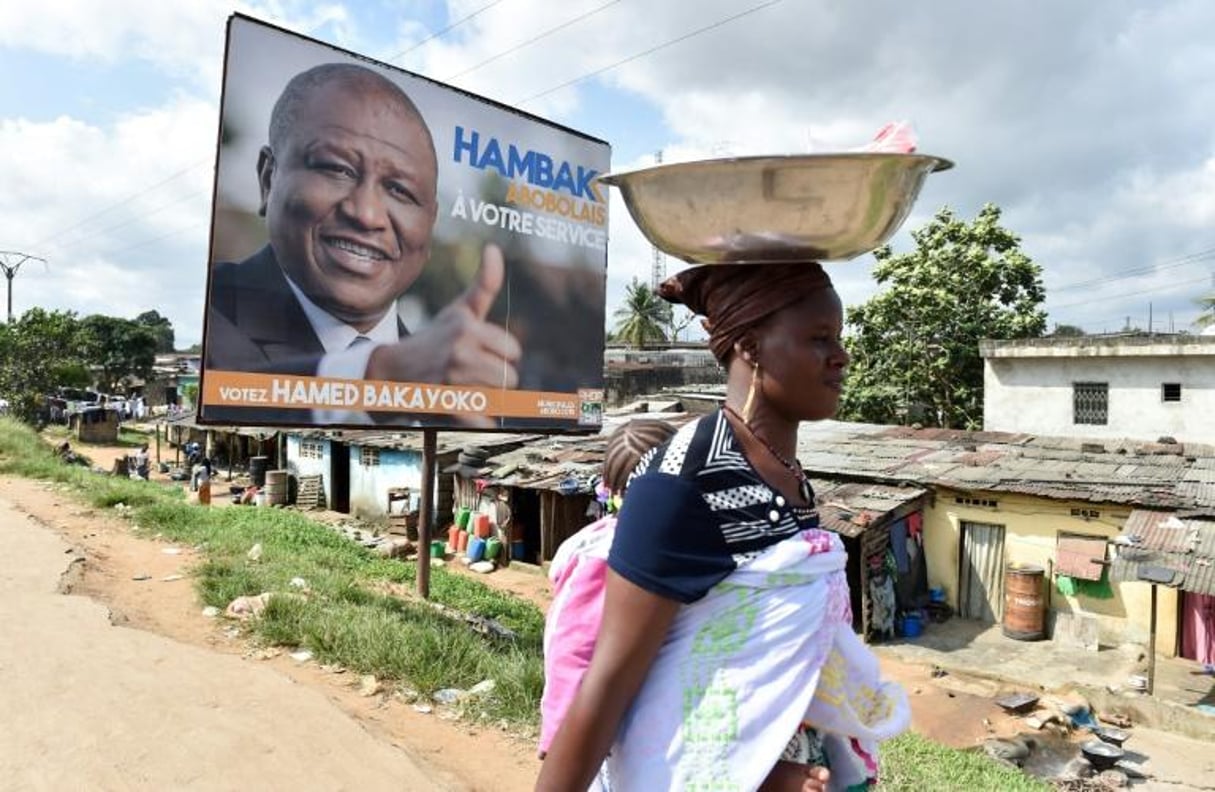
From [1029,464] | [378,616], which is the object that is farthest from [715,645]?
[1029,464]

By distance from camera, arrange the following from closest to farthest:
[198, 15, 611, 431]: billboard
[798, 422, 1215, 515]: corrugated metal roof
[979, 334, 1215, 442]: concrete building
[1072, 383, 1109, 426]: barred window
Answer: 1. [198, 15, 611, 431]: billboard
2. [798, 422, 1215, 515]: corrugated metal roof
3. [979, 334, 1215, 442]: concrete building
4. [1072, 383, 1109, 426]: barred window


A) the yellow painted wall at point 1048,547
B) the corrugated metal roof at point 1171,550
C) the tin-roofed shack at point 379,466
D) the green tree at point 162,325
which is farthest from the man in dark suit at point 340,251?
the green tree at point 162,325

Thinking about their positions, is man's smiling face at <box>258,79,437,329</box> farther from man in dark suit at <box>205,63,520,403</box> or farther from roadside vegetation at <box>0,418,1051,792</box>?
roadside vegetation at <box>0,418,1051,792</box>

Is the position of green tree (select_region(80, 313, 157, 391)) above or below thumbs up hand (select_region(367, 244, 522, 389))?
above

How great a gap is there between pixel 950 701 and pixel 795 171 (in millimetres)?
10310

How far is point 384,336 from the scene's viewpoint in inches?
343

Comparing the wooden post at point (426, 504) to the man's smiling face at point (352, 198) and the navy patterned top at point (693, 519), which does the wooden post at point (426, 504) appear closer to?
the man's smiling face at point (352, 198)

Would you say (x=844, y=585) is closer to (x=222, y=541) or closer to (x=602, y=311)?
(x=602, y=311)

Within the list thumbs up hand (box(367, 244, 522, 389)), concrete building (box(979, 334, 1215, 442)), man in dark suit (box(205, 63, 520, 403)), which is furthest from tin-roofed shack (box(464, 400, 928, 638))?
concrete building (box(979, 334, 1215, 442))

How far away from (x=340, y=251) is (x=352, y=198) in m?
0.57

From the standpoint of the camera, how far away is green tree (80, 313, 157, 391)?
46.6 meters

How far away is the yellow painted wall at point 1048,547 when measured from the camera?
11.5 m

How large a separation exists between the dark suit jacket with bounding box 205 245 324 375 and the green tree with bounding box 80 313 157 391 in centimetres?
4529

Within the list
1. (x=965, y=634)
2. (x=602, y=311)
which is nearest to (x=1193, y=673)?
(x=965, y=634)
